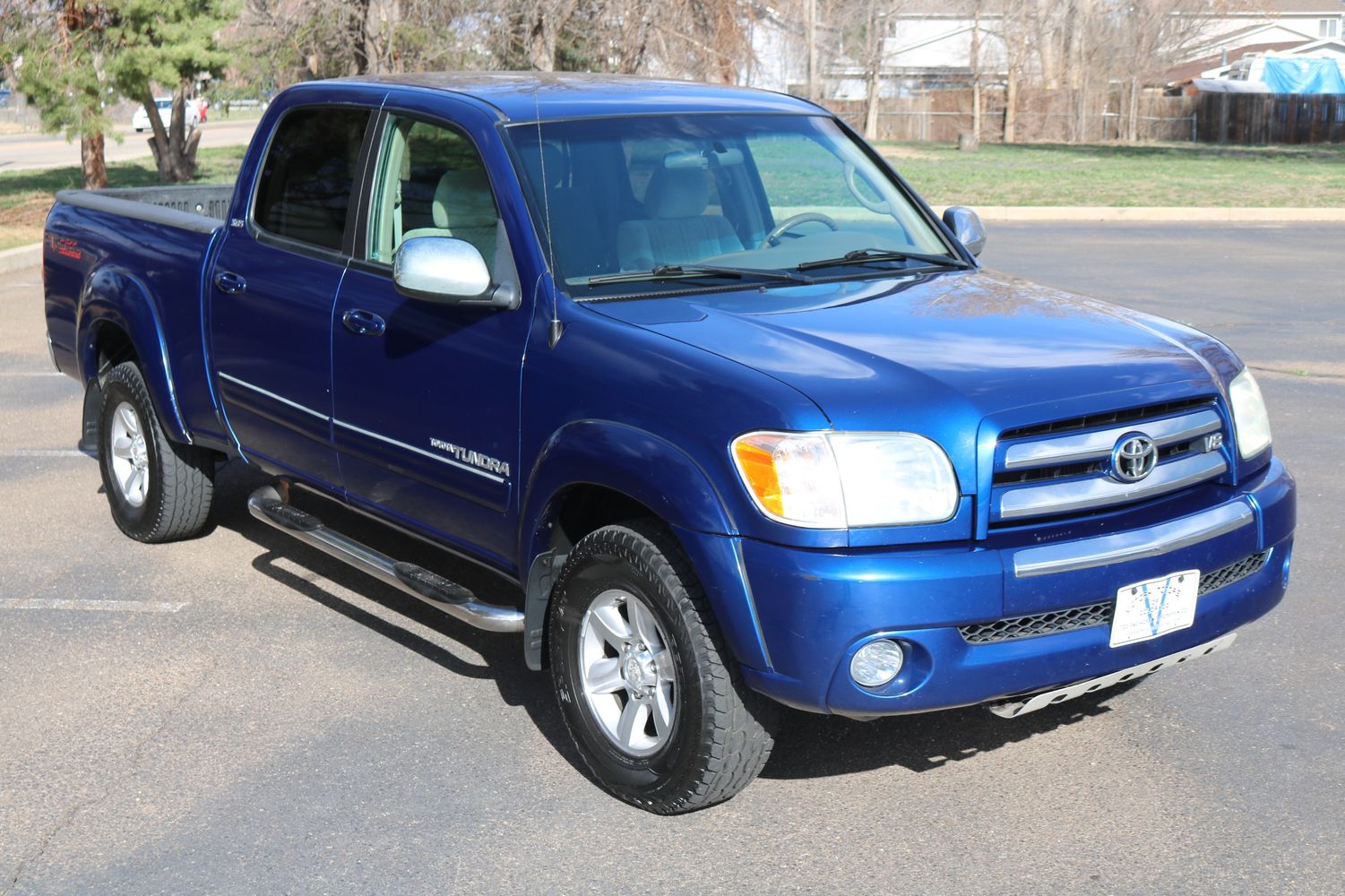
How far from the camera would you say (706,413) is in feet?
12.5

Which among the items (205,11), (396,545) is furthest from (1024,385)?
(205,11)

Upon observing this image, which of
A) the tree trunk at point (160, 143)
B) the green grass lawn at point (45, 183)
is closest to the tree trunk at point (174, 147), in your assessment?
the tree trunk at point (160, 143)

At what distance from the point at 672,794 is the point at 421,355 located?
5.16 feet

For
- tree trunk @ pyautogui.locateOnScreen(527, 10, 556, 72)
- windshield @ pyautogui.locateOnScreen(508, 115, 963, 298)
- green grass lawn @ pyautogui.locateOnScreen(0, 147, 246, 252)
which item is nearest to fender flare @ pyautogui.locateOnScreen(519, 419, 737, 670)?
windshield @ pyautogui.locateOnScreen(508, 115, 963, 298)

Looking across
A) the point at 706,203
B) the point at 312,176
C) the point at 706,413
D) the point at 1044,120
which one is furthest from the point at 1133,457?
the point at 1044,120

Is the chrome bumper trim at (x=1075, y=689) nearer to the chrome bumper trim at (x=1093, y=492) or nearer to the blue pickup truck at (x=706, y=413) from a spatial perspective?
the blue pickup truck at (x=706, y=413)

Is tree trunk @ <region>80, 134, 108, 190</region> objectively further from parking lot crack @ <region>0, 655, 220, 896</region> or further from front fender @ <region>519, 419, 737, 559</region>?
front fender @ <region>519, 419, 737, 559</region>

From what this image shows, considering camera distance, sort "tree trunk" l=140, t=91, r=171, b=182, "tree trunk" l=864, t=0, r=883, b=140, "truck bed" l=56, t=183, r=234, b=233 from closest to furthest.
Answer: "truck bed" l=56, t=183, r=234, b=233
"tree trunk" l=140, t=91, r=171, b=182
"tree trunk" l=864, t=0, r=883, b=140

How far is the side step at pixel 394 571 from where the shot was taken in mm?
4566

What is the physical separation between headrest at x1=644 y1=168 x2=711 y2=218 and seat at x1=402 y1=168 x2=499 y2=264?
1.62 feet

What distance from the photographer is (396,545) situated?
658cm

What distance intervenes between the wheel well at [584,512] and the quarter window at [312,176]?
1.48 metres

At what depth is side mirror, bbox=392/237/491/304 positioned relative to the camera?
14.4 ft

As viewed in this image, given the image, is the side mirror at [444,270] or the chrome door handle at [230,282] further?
the chrome door handle at [230,282]
